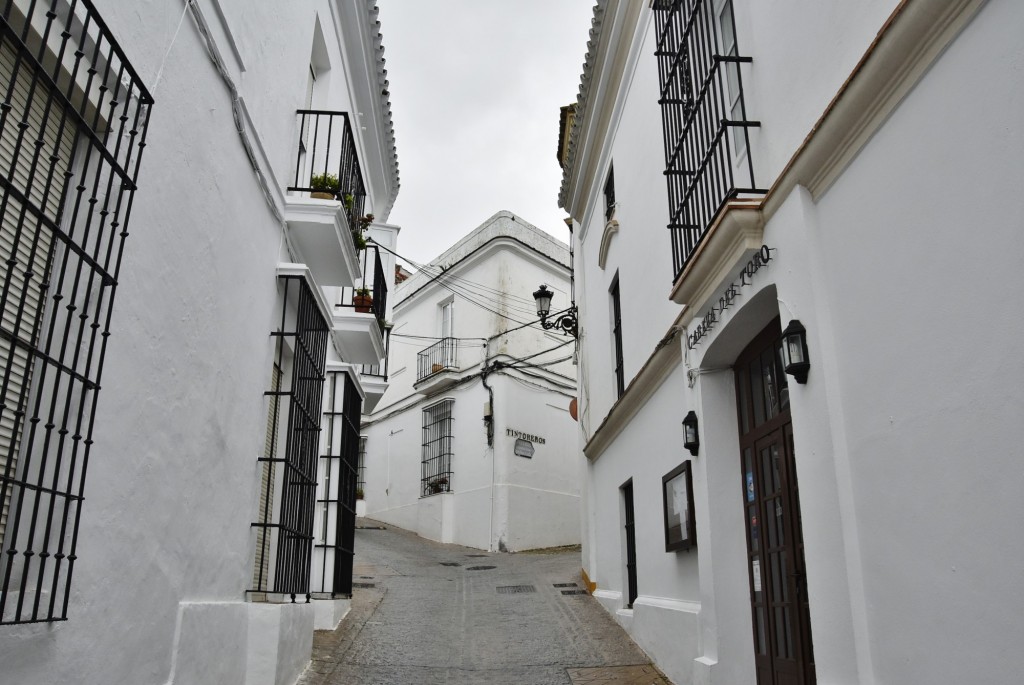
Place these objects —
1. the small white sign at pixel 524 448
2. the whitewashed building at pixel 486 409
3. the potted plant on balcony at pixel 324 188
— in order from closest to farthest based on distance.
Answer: the potted plant on balcony at pixel 324 188 < the whitewashed building at pixel 486 409 < the small white sign at pixel 524 448

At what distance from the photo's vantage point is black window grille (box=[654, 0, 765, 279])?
5669mm

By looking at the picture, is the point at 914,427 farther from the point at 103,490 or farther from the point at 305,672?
the point at 305,672

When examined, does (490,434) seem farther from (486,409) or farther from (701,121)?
(701,121)

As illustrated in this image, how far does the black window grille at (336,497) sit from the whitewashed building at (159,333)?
40 cm

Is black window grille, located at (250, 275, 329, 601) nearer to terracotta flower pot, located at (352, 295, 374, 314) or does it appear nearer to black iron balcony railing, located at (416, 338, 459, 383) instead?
terracotta flower pot, located at (352, 295, 374, 314)

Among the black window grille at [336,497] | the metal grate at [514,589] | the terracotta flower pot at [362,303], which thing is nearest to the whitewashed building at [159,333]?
the black window grille at [336,497]

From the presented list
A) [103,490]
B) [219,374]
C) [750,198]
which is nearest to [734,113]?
[750,198]

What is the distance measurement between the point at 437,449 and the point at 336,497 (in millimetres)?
11013

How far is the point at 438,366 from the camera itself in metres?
20.0

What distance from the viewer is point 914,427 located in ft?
11.5

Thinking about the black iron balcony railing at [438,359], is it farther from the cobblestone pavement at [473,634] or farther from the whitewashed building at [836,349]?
the whitewashed building at [836,349]

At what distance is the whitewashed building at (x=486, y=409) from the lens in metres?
18.0

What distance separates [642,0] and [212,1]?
5.18 metres

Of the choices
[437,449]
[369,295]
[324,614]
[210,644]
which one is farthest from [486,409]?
[210,644]
